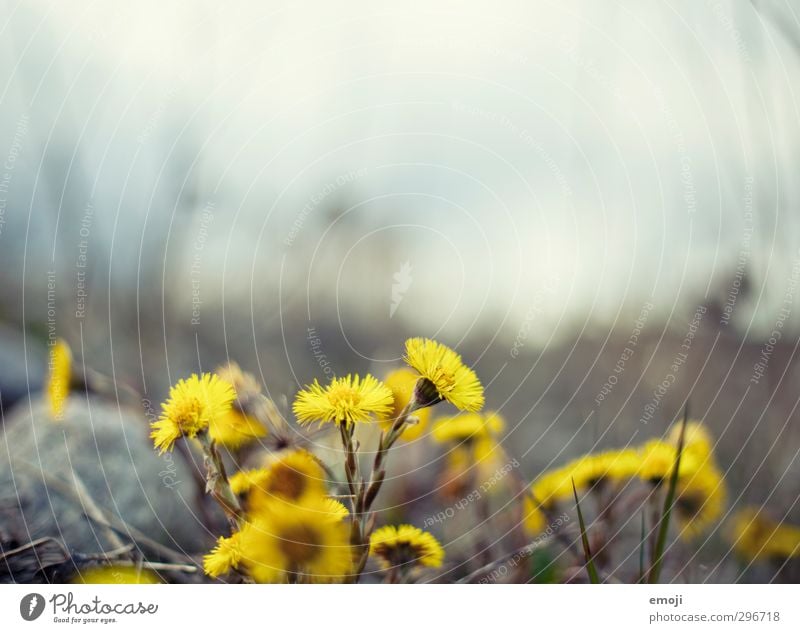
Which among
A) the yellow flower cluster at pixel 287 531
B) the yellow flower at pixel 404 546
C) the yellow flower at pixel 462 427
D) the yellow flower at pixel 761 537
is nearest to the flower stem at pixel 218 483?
the yellow flower cluster at pixel 287 531

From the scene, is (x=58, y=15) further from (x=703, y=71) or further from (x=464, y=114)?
(x=703, y=71)

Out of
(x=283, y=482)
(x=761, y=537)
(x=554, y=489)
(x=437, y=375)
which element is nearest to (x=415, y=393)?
(x=437, y=375)

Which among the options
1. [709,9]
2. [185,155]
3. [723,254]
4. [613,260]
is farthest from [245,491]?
[709,9]

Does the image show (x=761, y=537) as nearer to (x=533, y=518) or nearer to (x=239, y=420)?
(x=533, y=518)

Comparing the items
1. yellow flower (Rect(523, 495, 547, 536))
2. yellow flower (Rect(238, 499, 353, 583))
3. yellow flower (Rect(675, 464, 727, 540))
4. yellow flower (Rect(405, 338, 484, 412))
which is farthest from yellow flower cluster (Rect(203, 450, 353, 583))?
yellow flower (Rect(675, 464, 727, 540))

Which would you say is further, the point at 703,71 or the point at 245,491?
the point at 703,71

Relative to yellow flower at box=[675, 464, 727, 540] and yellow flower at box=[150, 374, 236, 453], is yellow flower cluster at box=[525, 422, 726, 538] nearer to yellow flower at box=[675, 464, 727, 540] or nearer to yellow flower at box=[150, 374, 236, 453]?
yellow flower at box=[675, 464, 727, 540]
